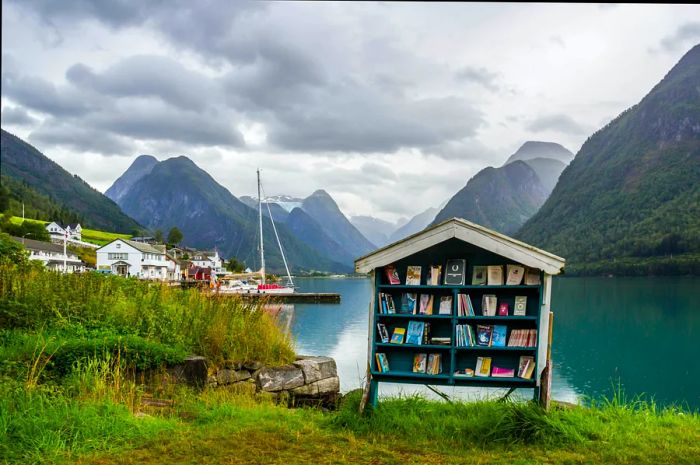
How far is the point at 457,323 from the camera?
24.1 ft

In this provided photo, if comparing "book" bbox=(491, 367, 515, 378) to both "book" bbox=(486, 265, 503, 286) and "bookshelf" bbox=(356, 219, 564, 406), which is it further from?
"book" bbox=(486, 265, 503, 286)

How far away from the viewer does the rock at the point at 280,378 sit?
9492 millimetres

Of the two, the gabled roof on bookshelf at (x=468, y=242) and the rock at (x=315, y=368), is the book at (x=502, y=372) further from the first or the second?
the rock at (x=315, y=368)

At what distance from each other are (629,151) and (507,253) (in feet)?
704

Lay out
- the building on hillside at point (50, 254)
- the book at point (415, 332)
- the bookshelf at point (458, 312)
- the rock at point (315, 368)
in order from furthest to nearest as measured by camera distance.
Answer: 1. the building on hillside at point (50, 254)
2. the rock at point (315, 368)
3. the book at point (415, 332)
4. the bookshelf at point (458, 312)

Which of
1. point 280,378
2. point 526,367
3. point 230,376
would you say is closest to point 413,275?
point 526,367

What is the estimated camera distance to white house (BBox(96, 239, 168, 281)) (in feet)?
284

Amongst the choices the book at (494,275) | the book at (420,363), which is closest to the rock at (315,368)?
the book at (420,363)

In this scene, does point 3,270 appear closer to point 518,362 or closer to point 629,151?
point 518,362

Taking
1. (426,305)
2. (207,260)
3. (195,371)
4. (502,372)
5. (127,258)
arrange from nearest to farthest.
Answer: (502,372)
(426,305)
(195,371)
(127,258)
(207,260)

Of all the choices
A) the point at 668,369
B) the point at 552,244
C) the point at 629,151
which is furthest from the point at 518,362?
the point at 629,151

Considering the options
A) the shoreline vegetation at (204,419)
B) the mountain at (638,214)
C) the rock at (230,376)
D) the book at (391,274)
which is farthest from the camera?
the mountain at (638,214)

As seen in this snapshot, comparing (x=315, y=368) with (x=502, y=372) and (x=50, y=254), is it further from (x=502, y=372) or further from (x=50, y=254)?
(x=50, y=254)

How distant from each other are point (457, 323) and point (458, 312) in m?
0.14
